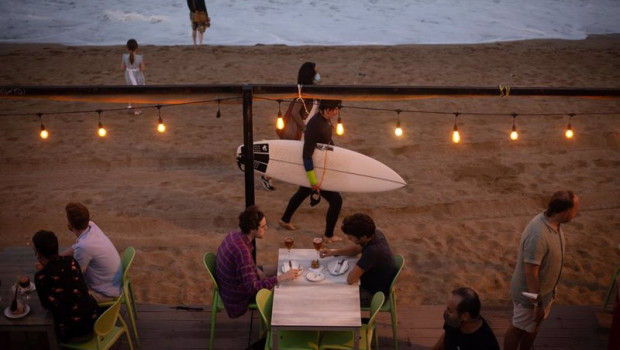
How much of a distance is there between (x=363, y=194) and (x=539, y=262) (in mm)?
3898

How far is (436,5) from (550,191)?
21.2 meters

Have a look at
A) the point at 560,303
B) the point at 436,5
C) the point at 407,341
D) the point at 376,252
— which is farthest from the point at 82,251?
the point at 436,5

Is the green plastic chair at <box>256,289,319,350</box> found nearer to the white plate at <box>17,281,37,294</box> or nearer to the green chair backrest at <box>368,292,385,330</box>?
the green chair backrest at <box>368,292,385,330</box>

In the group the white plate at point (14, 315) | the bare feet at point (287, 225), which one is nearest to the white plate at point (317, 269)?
the white plate at point (14, 315)

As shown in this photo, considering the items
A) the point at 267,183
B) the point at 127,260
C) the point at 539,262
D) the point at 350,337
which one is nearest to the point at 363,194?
the point at 267,183

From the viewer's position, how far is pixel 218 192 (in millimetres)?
7895

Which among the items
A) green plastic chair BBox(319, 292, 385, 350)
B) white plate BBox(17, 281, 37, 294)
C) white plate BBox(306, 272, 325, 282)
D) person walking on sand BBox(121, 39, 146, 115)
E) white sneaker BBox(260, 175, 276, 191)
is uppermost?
person walking on sand BBox(121, 39, 146, 115)

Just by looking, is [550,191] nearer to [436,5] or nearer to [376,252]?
[376,252]

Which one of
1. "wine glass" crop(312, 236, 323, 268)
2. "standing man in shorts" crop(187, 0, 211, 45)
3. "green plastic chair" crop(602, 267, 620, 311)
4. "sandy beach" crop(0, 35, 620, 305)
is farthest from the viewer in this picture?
"standing man in shorts" crop(187, 0, 211, 45)

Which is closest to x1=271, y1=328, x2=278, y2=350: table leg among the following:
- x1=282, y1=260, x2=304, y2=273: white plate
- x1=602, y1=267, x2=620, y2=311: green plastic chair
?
x1=282, y1=260, x2=304, y2=273: white plate

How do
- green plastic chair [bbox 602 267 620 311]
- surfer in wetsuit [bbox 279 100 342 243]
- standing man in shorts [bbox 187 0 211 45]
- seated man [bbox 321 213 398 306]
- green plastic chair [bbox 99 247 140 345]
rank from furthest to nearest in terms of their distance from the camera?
1. standing man in shorts [bbox 187 0 211 45]
2. surfer in wetsuit [bbox 279 100 342 243]
3. green plastic chair [bbox 602 267 620 311]
4. green plastic chair [bbox 99 247 140 345]
5. seated man [bbox 321 213 398 306]

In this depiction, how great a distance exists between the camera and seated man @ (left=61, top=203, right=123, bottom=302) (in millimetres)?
4496

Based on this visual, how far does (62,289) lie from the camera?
4102 mm

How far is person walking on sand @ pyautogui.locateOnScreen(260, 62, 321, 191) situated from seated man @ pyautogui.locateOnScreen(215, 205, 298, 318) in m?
2.20
